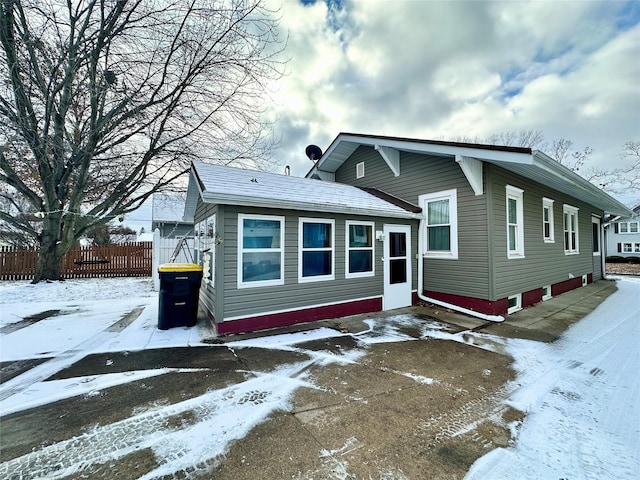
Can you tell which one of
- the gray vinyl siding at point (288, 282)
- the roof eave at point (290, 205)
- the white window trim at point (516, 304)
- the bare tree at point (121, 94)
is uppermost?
the bare tree at point (121, 94)

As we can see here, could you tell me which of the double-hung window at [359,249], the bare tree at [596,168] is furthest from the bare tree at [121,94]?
the bare tree at [596,168]

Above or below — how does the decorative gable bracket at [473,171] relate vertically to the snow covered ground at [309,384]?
above

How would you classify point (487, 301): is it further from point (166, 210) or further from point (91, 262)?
point (166, 210)

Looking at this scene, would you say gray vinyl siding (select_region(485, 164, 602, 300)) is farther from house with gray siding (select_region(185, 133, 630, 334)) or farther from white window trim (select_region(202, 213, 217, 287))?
white window trim (select_region(202, 213, 217, 287))

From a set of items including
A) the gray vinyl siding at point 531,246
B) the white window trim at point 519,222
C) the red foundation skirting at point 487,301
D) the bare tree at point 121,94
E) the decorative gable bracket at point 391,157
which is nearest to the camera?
the red foundation skirting at point 487,301

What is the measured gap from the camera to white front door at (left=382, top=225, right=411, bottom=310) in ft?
22.5

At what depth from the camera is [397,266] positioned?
23.2 feet

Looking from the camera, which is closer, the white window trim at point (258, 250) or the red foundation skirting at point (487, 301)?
the white window trim at point (258, 250)

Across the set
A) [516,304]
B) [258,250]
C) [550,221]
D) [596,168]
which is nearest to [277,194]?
[258,250]

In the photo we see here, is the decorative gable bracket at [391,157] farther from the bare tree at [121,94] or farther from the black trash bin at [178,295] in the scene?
the black trash bin at [178,295]

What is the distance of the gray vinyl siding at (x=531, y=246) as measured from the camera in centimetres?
620

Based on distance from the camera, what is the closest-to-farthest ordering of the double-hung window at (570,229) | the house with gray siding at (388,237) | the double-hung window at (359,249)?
the house with gray siding at (388,237) < the double-hung window at (359,249) < the double-hung window at (570,229)

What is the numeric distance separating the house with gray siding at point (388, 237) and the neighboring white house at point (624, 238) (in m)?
26.5

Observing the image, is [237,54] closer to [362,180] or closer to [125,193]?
[362,180]
